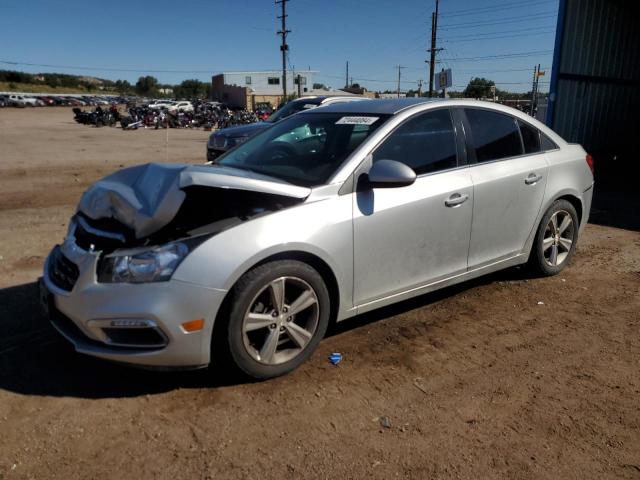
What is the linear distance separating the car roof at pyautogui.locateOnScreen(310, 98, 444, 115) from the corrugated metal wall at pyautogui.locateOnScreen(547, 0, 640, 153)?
10.1 m

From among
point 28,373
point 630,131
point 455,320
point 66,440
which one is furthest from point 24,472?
point 630,131

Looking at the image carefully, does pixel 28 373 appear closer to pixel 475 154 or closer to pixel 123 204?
pixel 123 204

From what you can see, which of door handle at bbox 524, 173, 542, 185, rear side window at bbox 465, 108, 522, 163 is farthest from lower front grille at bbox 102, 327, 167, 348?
door handle at bbox 524, 173, 542, 185

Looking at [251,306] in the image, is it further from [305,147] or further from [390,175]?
[305,147]

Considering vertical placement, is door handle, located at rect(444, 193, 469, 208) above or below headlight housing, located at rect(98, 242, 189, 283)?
above

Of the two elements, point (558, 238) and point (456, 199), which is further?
point (558, 238)

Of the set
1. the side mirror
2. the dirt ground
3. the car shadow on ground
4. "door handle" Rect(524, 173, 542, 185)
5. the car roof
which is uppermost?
the car roof

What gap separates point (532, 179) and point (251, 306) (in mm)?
2735

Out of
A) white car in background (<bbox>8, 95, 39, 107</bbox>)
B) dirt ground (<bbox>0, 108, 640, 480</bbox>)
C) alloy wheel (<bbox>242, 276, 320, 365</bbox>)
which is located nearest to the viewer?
dirt ground (<bbox>0, 108, 640, 480</bbox>)

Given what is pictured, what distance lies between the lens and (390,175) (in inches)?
127

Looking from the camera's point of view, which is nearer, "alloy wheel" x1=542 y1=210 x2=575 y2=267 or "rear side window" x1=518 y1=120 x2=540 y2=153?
"rear side window" x1=518 y1=120 x2=540 y2=153

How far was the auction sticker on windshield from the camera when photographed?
371cm

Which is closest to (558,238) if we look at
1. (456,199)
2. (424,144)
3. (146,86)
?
(456,199)

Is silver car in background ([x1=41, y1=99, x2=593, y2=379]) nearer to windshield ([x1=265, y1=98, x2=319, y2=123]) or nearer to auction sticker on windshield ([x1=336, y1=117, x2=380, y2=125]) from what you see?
auction sticker on windshield ([x1=336, y1=117, x2=380, y2=125])
